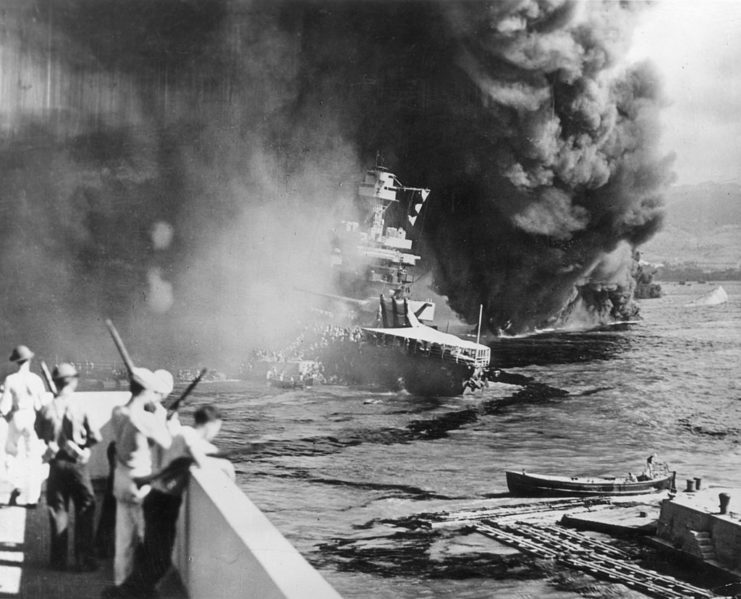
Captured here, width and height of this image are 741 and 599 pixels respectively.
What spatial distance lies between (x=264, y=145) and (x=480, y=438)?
1854 millimetres

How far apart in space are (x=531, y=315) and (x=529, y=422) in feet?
2.01

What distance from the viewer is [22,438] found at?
3.24 meters

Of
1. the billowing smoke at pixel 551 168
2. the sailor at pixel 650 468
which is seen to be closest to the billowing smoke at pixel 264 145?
the billowing smoke at pixel 551 168

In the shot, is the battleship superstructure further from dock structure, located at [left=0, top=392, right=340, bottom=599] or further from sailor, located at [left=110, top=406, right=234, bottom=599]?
sailor, located at [left=110, top=406, right=234, bottom=599]

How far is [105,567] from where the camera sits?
301 centimetres

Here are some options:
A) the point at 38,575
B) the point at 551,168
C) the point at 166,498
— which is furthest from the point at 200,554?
the point at 551,168

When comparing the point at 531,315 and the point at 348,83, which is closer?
the point at 348,83

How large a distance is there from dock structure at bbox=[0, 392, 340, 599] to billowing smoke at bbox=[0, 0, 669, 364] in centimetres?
84

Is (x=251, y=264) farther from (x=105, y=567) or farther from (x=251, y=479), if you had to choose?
(x=105, y=567)

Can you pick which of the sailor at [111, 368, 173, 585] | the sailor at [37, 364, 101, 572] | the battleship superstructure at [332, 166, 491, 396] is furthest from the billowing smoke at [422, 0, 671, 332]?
the sailor at [37, 364, 101, 572]

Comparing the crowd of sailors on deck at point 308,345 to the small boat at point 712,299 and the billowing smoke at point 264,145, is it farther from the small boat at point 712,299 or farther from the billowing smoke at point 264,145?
the small boat at point 712,299

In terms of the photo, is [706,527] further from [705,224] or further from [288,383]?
[288,383]

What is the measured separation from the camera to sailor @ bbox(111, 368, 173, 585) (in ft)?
8.48

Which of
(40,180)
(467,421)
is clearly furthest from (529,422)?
(40,180)
